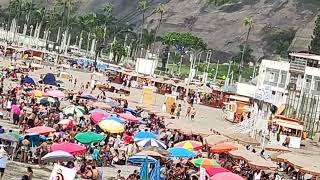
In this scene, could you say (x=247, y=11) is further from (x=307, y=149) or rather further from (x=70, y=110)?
(x=70, y=110)

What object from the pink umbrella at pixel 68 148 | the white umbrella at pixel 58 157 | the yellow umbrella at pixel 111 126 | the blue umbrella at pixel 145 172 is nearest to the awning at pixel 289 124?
the yellow umbrella at pixel 111 126

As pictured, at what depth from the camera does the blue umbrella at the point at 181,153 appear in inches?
957

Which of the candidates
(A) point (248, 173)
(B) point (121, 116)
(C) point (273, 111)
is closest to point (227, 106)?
(C) point (273, 111)

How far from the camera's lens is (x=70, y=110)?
3309 cm

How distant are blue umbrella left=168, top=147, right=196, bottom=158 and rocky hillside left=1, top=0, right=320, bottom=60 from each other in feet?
306

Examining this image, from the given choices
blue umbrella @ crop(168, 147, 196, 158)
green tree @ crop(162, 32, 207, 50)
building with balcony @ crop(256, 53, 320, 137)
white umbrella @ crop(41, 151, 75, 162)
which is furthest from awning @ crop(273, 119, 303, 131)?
green tree @ crop(162, 32, 207, 50)

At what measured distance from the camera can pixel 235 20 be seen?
142 m

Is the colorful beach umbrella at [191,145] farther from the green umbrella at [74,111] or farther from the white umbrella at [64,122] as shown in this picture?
the green umbrella at [74,111]

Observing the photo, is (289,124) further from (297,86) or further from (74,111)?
(297,86)

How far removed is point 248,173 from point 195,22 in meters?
124

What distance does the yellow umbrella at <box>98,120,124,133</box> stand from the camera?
27578 mm

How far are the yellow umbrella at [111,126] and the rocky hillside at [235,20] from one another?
9065 centimetres

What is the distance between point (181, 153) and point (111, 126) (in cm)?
445

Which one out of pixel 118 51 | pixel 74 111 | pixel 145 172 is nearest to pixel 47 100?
pixel 74 111
